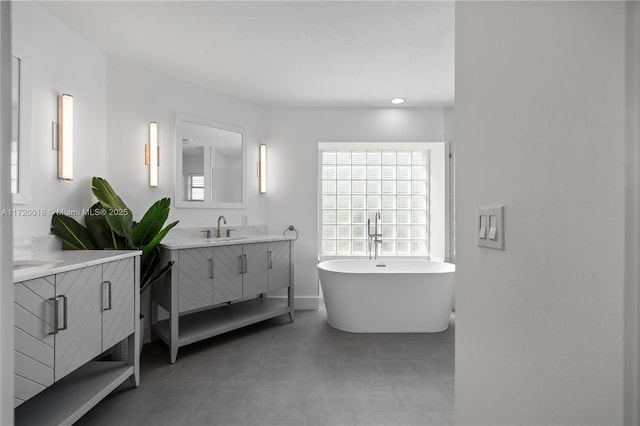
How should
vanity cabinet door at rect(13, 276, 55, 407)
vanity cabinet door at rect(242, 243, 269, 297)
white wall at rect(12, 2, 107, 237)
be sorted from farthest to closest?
vanity cabinet door at rect(242, 243, 269, 297) < white wall at rect(12, 2, 107, 237) < vanity cabinet door at rect(13, 276, 55, 407)

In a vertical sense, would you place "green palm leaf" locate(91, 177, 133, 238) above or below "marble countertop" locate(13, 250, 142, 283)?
→ above

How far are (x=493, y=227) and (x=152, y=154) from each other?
10.1 feet

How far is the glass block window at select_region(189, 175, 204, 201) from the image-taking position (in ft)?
11.3

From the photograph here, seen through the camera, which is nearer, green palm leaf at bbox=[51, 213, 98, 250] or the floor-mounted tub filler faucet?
green palm leaf at bbox=[51, 213, 98, 250]

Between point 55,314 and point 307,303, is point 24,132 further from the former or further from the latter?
point 307,303

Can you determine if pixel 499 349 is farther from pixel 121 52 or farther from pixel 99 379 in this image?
pixel 121 52

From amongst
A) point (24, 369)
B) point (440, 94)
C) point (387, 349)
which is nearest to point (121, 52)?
point (24, 369)

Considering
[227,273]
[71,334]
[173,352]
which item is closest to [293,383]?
[173,352]

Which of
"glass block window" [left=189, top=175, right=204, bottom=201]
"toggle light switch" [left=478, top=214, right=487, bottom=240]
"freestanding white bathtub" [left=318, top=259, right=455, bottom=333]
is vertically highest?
"glass block window" [left=189, top=175, right=204, bottom=201]

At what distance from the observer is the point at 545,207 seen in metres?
0.69

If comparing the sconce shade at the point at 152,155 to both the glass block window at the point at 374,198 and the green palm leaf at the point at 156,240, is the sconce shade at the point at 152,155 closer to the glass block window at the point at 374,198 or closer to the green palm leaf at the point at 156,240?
the green palm leaf at the point at 156,240

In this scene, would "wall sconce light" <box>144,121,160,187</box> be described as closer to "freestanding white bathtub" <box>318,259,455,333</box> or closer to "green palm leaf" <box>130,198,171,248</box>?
"green palm leaf" <box>130,198,171,248</box>

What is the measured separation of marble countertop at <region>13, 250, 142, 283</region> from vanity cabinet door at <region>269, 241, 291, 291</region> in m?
1.48

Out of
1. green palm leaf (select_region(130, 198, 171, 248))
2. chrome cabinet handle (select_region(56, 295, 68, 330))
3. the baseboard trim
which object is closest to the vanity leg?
green palm leaf (select_region(130, 198, 171, 248))
